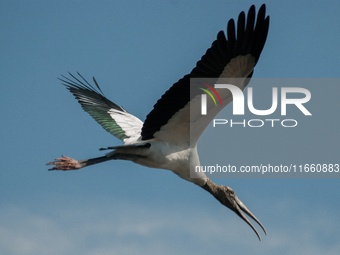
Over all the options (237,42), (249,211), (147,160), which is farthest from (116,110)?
(237,42)

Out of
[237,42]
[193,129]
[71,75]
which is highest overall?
[71,75]

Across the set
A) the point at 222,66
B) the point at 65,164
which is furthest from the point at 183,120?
the point at 65,164

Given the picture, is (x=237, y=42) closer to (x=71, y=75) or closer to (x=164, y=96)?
(x=164, y=96)

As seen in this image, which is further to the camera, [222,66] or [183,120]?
[183,120]

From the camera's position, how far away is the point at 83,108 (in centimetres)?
1182

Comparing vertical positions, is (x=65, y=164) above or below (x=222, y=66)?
below

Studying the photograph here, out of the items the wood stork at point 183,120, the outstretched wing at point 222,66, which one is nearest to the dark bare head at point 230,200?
the wood stork at point 183,120

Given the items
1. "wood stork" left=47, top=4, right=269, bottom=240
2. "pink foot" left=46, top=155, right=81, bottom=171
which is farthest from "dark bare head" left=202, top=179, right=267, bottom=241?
"pink foot" left=46, top=155, right=81, bottom=171

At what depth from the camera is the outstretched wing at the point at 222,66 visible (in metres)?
8.16

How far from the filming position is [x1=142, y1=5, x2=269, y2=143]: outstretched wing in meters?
8.16

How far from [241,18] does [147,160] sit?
9.64ft

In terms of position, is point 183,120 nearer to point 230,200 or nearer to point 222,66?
point 222,66

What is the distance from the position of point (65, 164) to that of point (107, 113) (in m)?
2.97

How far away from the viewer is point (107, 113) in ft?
38.7
